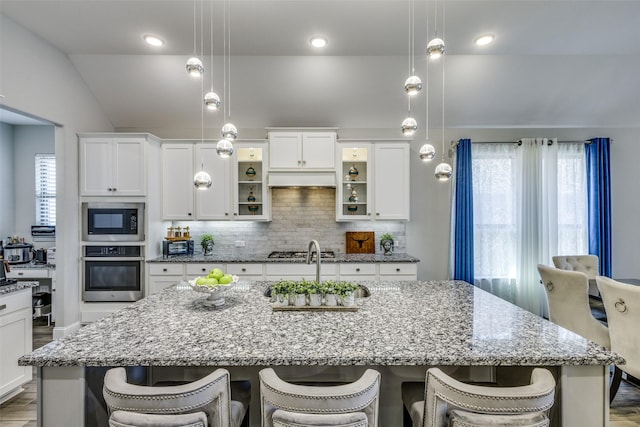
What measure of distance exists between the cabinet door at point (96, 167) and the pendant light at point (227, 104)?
61.4 inches

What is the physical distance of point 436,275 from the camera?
181 inches

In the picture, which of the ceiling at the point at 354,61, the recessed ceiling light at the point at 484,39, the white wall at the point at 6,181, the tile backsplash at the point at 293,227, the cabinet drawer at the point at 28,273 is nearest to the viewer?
the ceiling at the point at 354,61

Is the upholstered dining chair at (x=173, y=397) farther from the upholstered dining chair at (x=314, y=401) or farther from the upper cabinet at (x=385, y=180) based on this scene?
the upper cabinet at (x=385, y=180)

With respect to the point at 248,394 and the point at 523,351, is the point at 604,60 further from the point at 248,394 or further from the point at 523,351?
the point at 248,394

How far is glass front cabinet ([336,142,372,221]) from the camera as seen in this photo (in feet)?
13.8

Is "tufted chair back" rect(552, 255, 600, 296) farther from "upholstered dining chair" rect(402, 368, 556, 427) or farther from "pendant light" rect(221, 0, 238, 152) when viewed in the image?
"pendant light" rect(221, 0, 238, 152)

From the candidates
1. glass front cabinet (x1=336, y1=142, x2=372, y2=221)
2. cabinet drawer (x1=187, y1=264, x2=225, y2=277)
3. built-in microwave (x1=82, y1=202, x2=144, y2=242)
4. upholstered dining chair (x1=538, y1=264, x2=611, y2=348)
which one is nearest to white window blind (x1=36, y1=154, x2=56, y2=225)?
built-in microwave (x1=82, y1=202, x2=144, y2=242)

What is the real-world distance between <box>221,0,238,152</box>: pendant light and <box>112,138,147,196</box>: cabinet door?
122 centimetres

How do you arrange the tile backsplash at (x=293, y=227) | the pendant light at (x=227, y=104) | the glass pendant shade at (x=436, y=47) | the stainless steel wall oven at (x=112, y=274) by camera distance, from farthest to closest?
1. the tile backsplash at (x=293, y=227)
2. the stainless steel wall oven at (x=112, y=274)
3. the pendant light at (x=227, y=104)
4. the glass pendant shade at (x=436, y=47)

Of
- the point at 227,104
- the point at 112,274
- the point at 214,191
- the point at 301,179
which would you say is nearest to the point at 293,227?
the point at 301,179

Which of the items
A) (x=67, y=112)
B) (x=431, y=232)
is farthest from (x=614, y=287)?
(x=67, y=112)

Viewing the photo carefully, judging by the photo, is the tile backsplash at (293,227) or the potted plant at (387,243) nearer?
the potted plant at (387,243)

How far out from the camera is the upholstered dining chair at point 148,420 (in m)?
1.04

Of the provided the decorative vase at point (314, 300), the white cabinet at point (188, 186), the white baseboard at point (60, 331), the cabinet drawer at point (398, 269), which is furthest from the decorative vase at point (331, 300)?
the white baseboard at point (60, 331)
